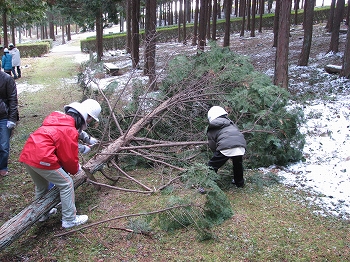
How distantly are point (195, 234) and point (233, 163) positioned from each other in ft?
3.98

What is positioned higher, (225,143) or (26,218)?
(225,143)

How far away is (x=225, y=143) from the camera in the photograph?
3996 millimetres

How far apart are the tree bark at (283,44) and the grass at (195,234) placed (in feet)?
13.5

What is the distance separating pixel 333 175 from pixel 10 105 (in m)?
4.99

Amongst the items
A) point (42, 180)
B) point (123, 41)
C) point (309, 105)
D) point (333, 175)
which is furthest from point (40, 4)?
point (123, 41)

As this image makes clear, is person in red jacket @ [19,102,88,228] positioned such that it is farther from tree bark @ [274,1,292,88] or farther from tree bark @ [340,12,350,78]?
tree bark @ [340,12,350,78]

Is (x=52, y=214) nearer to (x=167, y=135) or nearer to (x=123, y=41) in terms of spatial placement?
(x=167, y=135)

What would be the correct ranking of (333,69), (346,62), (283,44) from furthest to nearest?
(333,69) < (346,62) < (283,44)

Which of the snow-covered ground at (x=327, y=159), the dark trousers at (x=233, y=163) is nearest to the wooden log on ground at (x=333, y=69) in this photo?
the snow-covered ground at (x=327, y=159)

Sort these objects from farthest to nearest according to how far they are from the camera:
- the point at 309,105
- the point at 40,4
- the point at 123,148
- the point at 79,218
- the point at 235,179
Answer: the point at 40,4
the point at 309,105
the point at 123,148
the point at 235,179
the point at 79,218

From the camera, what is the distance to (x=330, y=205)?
3801 millimetres

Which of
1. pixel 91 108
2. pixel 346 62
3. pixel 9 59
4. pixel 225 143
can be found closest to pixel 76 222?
pixel 91 108

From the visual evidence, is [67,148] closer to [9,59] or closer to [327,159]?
[327,159]

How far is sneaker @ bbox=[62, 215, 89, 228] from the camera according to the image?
352cm
